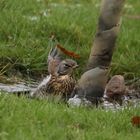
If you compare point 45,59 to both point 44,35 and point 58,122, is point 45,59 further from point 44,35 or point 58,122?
point 58,122

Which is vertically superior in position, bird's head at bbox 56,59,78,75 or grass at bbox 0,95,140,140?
bird's head at bbox 56,59,78,75

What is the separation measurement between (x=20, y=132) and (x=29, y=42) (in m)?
4.44

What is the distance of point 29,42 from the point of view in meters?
9.46

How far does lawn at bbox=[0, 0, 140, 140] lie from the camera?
215 inches

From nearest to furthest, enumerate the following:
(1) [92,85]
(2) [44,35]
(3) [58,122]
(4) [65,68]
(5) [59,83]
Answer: (3) [58,122] → (5) [59,83] → (4) [65,68] → (1) [92,85] → (2) [44,35]

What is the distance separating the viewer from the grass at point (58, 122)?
5.26m

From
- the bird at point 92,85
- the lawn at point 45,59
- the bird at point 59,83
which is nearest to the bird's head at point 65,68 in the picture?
the bird at point 59,83

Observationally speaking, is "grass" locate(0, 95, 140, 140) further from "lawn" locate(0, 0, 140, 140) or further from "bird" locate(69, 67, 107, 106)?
"bird" locate(69, 67, 107, 106)

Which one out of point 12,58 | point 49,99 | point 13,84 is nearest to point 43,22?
point 12,58

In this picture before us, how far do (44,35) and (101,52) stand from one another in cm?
248

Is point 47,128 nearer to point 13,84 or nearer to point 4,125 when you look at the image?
point 4,125

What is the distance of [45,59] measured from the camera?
29.7ft

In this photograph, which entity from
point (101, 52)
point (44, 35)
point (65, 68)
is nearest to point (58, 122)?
point (65, 68)

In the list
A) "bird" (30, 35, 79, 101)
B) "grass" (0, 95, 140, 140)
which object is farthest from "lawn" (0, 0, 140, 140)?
"bird" (30, 35, 79, 101)
